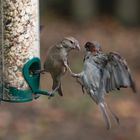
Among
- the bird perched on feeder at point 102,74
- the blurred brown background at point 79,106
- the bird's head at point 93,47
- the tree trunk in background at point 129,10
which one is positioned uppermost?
the bird's head at point 93,47

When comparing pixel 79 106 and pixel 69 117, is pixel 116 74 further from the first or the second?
pixel 79 106

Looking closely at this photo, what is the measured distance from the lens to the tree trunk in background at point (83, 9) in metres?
15.5

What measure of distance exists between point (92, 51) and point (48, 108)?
463 cm

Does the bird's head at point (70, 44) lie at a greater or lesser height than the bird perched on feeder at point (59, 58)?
greater

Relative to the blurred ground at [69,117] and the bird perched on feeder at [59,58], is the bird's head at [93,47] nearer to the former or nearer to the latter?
the bird perched on feeder at [59,58]

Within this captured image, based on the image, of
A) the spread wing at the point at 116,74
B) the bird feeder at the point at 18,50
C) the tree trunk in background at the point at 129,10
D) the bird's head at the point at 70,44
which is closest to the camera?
the spread wing at the point at 116,74

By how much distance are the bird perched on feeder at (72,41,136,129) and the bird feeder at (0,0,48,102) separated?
12.8 inches

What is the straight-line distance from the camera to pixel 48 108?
1025 cm

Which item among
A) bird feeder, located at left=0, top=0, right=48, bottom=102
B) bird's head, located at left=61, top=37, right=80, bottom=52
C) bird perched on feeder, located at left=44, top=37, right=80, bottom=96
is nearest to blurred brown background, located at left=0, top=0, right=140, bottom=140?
bird feeder, located at left=0, top=0, right=48, bottom=102

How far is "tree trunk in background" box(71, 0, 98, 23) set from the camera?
15.5 meters

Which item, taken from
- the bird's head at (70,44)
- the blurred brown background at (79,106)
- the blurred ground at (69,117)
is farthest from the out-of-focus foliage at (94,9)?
the bird's head at (70,44)

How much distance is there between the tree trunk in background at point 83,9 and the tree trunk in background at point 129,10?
51 cm

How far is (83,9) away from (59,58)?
9.92 m

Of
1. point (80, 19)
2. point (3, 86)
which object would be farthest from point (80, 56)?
point (3, 86)
